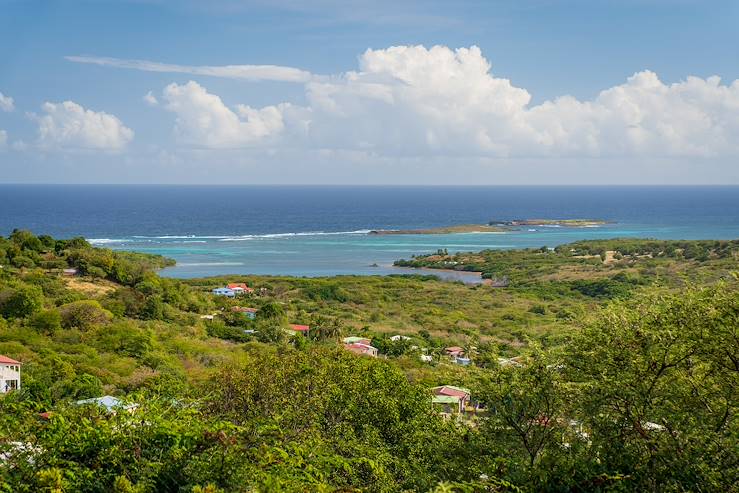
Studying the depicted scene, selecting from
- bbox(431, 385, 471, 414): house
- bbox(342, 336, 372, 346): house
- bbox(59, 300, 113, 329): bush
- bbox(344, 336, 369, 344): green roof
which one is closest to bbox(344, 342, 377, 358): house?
bbox(342, 336, 372, 346): house

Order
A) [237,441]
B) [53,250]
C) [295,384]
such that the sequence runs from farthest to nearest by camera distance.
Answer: [53,250]
[295,384]
[237,441]

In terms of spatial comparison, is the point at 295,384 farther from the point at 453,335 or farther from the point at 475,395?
the point at 453,335

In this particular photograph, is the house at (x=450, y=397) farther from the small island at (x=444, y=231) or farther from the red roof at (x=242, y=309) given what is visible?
the small island at (x=444, y=231)

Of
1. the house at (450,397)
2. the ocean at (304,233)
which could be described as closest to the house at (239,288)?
the ocean at (304,233)

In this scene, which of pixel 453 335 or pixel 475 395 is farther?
pixel 453 335

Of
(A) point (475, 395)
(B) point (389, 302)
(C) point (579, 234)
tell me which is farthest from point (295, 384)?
(C) point (579, 234)

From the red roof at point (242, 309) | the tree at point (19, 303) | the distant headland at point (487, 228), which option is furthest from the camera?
the distant headland at point (487, 228)

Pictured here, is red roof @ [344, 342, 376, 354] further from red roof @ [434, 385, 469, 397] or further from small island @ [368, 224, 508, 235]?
small island @ [368, 224, 508, 235]
